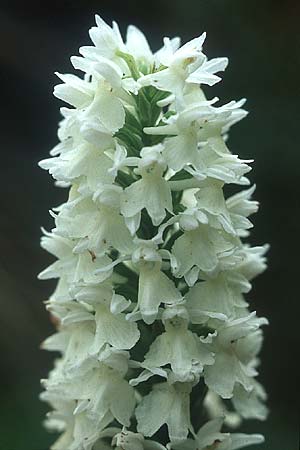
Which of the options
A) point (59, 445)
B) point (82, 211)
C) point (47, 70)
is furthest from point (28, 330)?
point (82, 211)

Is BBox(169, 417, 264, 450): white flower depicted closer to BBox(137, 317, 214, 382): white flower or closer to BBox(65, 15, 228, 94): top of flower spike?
BBox(137, 317, 214, 382): white flower


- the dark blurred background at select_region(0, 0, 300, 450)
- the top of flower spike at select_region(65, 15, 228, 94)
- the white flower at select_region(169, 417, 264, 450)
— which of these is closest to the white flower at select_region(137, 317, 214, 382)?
the white flower at select_region(169, 417, 264, 450)

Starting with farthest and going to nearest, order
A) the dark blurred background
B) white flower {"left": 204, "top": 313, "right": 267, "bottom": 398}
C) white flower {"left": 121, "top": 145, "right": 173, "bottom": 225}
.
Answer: the dark blurred background, white flower {"left": 204, "top": 313, "right": 267, "bottom": 398}, white flower {"left": 121, "top": 145, "right": 173, "bottom": 225}

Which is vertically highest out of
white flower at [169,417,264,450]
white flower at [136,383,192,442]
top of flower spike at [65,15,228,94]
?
top of flower spike at [65,15,228,94]

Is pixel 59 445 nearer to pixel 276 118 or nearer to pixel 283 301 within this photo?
pixel 283 301

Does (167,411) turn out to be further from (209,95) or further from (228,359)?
(209,95)

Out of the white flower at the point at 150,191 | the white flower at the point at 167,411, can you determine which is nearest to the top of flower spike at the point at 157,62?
the white flower at the point at 150,191
